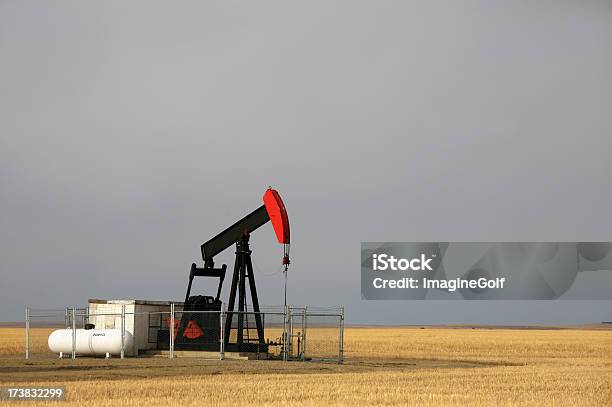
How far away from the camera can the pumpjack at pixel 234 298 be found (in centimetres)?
3822

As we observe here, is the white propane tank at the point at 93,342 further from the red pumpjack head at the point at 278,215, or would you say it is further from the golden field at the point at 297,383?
the red pumpjack head at the point at 278,215

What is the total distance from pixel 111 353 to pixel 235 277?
16.8ft

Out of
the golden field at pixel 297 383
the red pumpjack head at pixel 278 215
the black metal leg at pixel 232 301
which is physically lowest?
the golden field at pixel 297 383

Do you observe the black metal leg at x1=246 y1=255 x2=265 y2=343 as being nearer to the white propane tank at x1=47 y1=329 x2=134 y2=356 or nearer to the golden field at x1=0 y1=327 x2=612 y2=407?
the golden field at x1=0 y1=327 x2=612 y2=407

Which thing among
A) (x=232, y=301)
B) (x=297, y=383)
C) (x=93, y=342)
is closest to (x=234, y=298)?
(x=232, y=301)

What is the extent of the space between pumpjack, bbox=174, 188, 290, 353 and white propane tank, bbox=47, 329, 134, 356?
2029 millimetres

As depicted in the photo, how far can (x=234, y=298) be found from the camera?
1556 inches

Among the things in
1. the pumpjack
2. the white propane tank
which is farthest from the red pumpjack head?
the white propane tank

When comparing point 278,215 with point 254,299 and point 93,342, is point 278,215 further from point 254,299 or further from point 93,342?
point 93,342

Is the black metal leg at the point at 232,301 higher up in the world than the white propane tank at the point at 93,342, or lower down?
higher up

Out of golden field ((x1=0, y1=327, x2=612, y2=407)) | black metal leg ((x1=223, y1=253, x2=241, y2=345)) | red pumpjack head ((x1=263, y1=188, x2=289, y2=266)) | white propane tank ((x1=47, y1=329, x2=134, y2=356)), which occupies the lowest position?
golden field ((x1=0, y1=327, x2=612, y2=407))

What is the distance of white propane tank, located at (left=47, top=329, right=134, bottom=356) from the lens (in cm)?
3994

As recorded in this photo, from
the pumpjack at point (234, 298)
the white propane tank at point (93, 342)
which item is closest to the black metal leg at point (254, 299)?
the pumpjack at point (234, 298)

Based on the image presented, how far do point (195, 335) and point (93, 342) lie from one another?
11.6ft
